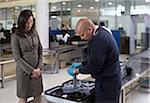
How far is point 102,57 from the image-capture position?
1752 mm

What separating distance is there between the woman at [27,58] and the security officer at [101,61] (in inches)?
19.8

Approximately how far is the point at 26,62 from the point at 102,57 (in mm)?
806

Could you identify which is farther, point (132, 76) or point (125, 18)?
point (125, 18)

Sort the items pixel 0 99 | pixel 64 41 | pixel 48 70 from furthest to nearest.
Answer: pixel 64 41 < pixel 48 70 < pixel 0 99

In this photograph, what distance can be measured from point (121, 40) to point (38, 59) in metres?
7.50

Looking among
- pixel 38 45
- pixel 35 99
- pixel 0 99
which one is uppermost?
pixel 38 45

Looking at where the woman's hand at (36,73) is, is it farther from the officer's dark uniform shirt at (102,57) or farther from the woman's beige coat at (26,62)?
the officer's dark uniform shirt at (102,57)

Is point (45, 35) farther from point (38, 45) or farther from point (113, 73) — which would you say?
point (113, 73)

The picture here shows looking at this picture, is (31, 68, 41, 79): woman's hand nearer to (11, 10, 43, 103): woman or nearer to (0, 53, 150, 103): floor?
(11, 10, 43, 103): woman

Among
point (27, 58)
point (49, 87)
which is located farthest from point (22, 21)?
point (49, 87)

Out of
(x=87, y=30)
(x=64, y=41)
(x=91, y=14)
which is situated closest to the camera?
(x=87, y=30)

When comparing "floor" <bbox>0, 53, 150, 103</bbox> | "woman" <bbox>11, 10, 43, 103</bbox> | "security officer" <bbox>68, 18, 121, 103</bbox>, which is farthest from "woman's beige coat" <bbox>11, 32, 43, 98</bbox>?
"security officer" <bbox>68, 18, 121, 103</bbox>

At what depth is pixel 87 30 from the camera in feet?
5.93

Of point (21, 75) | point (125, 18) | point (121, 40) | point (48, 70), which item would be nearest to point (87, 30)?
point (21, 75)
